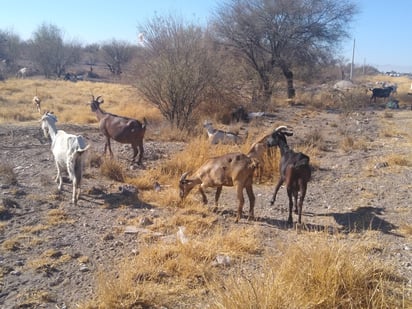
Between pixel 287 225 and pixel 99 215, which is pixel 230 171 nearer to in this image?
pixel 287 225

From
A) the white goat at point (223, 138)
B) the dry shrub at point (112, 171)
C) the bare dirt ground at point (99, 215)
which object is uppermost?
the white goat at point (223, 138)

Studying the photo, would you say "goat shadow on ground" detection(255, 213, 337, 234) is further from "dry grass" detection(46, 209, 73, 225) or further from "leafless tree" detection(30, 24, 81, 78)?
"leafless tree" detection(30, 24, 81, 78)

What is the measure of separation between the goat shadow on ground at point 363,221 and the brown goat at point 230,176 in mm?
1408

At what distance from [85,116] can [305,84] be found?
19303mm

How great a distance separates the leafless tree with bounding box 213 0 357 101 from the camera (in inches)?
928

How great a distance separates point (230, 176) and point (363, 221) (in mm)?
2163

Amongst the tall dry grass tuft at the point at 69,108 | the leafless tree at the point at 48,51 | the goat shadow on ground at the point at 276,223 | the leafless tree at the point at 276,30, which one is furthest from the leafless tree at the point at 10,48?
the goat shadow on ground at the point at 276,223

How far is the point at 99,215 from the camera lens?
250 inches

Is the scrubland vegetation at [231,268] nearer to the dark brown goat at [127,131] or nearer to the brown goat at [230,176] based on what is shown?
the brown goat at [230,176]

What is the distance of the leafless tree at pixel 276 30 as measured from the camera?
23578 millimetres

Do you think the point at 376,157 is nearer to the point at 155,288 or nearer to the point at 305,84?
the point at 155,288

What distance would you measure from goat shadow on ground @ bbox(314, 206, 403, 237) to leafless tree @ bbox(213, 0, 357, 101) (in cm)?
1715

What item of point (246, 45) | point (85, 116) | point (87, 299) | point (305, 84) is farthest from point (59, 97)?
point (87, 299)

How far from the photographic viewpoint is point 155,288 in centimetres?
412
